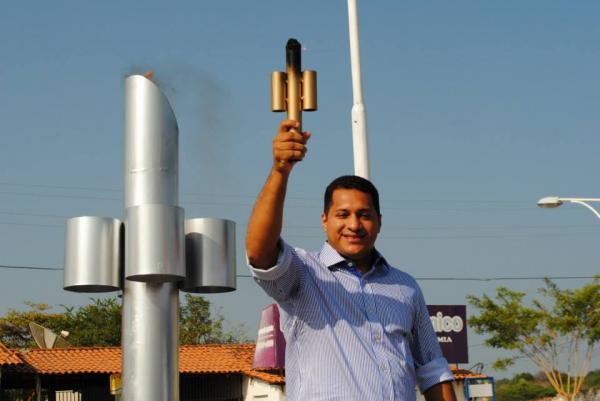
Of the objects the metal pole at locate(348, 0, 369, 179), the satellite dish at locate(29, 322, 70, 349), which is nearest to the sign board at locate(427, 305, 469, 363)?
the satellite dish at locate(29, 322, 70, 349)

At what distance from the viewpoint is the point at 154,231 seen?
18.7 feet

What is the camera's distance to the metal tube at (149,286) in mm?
5805

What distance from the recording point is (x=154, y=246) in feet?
18.6

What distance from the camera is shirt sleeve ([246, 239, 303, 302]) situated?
10.4ft

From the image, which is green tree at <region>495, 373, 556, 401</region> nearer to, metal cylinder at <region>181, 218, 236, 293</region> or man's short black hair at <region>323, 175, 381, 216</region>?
metal cylinder at <region>181, 218, 236, 293</region>

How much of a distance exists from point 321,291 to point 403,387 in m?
0.42

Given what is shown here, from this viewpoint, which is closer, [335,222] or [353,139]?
[335,222]

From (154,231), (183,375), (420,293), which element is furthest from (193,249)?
(183,375)

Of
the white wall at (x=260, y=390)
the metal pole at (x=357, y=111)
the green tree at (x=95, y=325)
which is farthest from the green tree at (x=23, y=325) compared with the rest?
the metal pole at (x=357, y=111)

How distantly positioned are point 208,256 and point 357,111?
4901mm

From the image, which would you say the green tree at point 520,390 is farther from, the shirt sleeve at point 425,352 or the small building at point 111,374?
the shirt sleeve at point 425,352

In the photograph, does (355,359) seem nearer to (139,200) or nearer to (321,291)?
(321,291)

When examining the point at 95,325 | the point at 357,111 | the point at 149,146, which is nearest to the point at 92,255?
the point at 149,146

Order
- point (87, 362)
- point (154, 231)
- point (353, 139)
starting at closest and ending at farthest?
1. point (154, 231)
2. point (353, 139)
3. point (87, 362)
